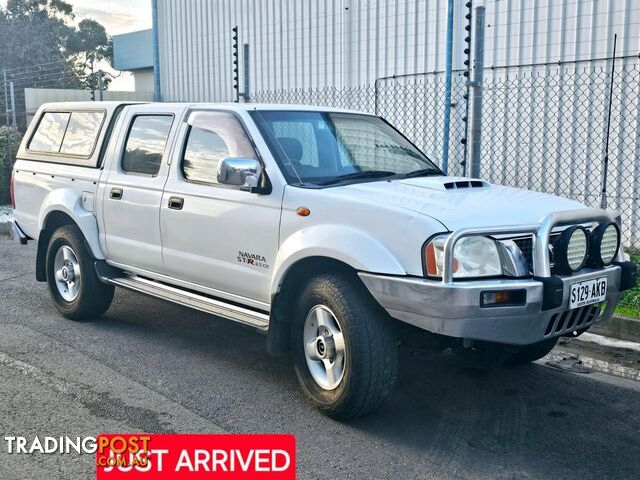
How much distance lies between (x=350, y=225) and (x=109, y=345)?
2634 millimetres

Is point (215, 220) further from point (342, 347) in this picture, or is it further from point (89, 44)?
point (89, 44)

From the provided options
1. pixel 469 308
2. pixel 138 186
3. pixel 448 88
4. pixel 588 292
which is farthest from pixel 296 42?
pixel 469 308

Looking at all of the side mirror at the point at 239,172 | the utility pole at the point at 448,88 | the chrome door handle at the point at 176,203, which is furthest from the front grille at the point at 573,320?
the utility pole at the point at 448,88

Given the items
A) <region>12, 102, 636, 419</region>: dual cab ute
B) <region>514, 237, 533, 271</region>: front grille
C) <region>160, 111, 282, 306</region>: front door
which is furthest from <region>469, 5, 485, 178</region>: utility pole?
<region>514, 237, 533, 271</region>: front grille

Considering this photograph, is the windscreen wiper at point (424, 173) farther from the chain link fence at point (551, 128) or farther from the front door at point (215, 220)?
the chain link fence at point (551, 128)

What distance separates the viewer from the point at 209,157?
17.9 ft

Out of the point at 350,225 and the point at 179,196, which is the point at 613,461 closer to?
the point at 350,225

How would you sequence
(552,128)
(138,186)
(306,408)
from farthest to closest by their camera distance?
(552,128) → (138,186) → (306,408)

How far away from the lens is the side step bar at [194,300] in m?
4.98

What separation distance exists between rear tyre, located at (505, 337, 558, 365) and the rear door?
275 centimetres

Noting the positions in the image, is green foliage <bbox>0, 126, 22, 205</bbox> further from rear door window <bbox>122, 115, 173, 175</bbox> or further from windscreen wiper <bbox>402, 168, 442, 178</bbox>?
windscreen wiper <bbox>402, 168, 442, 178</bbox>

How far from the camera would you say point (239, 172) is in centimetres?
481

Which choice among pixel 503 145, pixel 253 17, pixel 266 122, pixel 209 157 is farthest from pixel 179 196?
pixel 253 17

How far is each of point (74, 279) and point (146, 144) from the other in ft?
5.05
